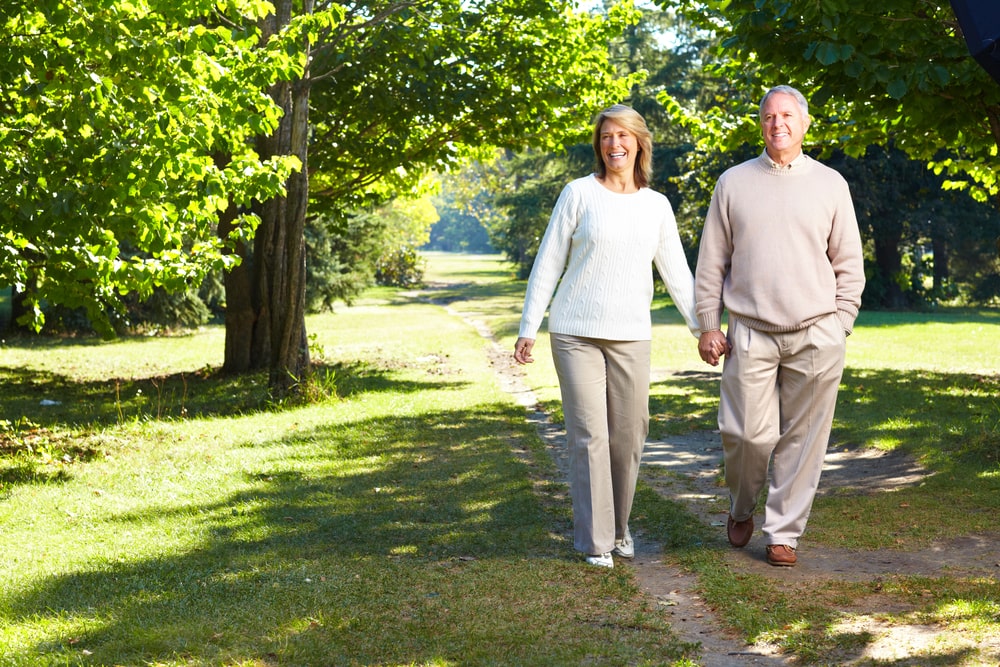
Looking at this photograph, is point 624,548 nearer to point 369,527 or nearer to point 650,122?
point 369,527

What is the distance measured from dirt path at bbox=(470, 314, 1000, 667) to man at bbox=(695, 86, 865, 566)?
0.32m

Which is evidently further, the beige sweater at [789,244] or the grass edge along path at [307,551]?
the beige sweater at [789,244]

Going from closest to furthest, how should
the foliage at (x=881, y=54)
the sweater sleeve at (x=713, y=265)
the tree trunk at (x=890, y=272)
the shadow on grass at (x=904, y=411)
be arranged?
the sweater sleeve at (x=713, y=265) → the foliage at (x=881, y=54) → the shadow on grass at (x=904, y=411) → the tree trunk at (x=890, y=272)

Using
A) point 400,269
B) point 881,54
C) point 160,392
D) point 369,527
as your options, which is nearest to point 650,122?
point 400,269

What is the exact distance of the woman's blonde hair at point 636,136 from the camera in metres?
5.57

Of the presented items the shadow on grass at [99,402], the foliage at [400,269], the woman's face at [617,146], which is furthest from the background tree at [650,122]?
the woman's face at [617,146]

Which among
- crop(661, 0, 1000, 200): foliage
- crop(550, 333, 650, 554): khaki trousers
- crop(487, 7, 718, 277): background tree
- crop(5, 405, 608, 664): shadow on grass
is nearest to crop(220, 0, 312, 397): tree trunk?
crop(5, 405, 608, 664): shadow on grass

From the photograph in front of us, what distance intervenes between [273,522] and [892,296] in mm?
32086

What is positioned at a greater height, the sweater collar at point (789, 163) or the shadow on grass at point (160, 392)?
the sweater collar at point (789, 163)

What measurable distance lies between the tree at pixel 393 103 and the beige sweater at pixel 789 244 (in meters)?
7.75

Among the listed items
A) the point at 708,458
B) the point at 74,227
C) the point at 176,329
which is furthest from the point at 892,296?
the point at 74,227

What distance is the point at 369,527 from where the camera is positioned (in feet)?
22.4

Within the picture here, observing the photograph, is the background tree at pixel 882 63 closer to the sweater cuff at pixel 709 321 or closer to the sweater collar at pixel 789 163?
the sweater collar at pixel 789 163

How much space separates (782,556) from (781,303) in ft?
4.16
